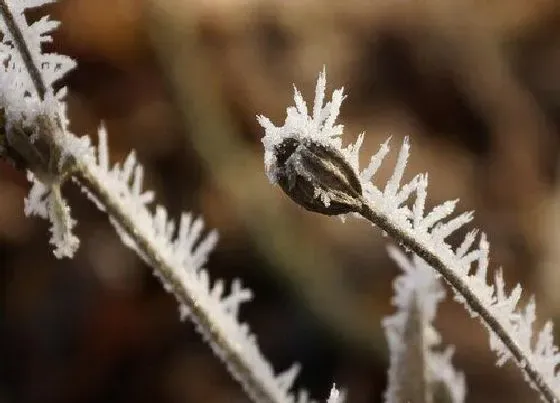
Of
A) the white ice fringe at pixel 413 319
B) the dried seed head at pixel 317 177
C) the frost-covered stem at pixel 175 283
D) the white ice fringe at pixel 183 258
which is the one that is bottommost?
the frost-covered stem at pixel 175 283

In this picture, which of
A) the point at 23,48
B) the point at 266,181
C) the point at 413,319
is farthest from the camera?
the point at 266,181

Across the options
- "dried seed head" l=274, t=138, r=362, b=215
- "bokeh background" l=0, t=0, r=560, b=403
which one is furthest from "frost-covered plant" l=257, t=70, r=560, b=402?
"bokeh background" l=0, t=0, r=560, b=403

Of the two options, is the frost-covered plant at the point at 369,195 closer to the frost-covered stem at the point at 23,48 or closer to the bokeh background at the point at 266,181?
the frost-covered stem at the point at 23,48

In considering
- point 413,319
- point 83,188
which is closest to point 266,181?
point 413,319

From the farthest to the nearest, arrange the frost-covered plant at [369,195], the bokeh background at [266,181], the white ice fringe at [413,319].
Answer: the bokeh background at [266,181] < the white ice fringe at [413,319] < the frost-covered plant at [369,195]

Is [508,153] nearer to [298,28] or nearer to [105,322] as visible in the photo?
[298,28]

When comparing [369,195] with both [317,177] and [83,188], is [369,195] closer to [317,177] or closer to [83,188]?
[317,177]

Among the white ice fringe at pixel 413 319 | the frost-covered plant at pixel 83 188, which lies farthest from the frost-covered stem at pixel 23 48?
the white ice fringe at pixel 413 319
